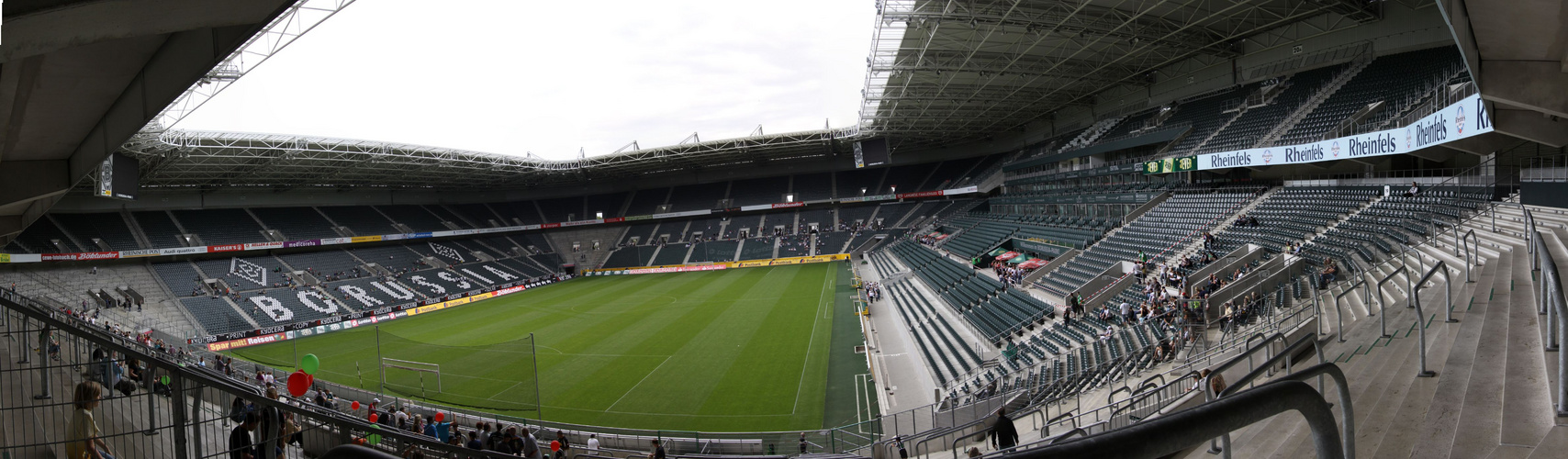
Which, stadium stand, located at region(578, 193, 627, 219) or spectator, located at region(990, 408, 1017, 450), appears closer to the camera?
spectator, located at region(990, 408, 1017, 450)

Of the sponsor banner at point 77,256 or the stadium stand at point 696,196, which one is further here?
the stadium stand at point 696,196

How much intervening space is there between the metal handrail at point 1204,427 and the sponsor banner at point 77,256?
173ft

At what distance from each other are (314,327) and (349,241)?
16.1 m

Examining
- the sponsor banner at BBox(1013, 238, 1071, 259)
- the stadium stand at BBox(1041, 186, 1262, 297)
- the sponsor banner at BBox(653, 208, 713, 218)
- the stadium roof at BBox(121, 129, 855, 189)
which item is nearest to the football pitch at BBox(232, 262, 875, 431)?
the stadium stand at BBox(1041, 186, 1262, 297)

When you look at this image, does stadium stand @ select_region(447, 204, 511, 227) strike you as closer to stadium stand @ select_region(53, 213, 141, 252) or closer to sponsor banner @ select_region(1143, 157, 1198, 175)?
stadium stand @ select_region(53, 213, 141, 252)

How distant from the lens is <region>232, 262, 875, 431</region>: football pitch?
1780cm

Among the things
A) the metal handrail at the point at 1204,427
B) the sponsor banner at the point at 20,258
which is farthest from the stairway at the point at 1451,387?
the sponsor banner at the point at 20,258

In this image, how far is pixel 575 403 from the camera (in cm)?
1917

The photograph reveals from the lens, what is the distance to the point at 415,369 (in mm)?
20391

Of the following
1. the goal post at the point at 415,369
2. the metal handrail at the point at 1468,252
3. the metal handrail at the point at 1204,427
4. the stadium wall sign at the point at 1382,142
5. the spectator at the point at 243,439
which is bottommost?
the goal post at the point at 415,369

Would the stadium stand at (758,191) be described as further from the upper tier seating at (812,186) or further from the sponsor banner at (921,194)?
the sponsor banner at (921,194)

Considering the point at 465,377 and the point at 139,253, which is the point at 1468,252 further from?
the point at 139,253

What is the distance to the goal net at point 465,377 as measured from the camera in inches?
764

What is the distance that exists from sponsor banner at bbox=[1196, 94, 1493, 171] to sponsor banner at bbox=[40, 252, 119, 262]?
184 feet
